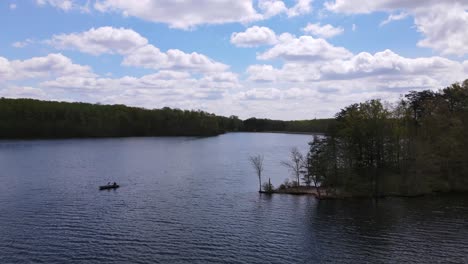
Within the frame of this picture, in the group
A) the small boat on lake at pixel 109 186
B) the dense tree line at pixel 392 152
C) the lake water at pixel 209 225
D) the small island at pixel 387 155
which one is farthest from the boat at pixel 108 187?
the dense tree line at pixel 392 152

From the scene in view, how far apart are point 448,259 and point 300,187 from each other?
3704cm

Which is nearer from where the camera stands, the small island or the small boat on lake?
the small island

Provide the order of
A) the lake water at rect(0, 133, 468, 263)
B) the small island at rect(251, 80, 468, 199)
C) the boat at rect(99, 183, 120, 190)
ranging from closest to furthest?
the lake water at rect(0, 133, 468, 263) → the small island at rect(251, 80, 468, 199) → the boat at rect(99, 183, 120, 190)

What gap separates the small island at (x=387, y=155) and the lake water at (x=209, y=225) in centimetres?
437

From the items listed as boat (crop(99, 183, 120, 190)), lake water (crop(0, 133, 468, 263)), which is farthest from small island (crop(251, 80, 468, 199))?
boat (crop(99, 183, 120, 190))

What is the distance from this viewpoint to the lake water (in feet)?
128

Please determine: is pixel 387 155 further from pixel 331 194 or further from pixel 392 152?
pixel 331 194

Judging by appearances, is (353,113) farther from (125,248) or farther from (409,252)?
(125,248)

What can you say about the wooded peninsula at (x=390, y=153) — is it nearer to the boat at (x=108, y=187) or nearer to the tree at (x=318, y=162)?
the tree at (x=318, y=162)

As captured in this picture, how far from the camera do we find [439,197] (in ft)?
212

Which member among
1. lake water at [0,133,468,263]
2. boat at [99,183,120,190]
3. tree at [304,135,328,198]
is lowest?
lake water at [0,133,468,263]

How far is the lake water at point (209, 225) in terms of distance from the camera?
38906 mm

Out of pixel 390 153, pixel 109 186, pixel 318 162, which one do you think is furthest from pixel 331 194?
pixel 109 186

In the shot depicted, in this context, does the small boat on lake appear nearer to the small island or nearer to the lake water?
the lake water
